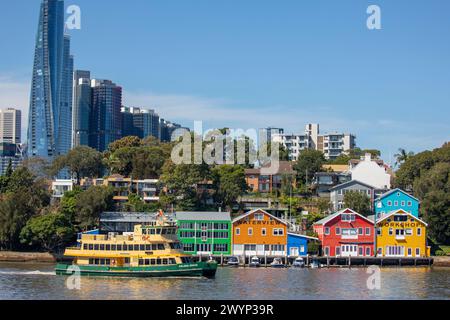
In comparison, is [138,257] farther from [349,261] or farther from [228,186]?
[228,186]

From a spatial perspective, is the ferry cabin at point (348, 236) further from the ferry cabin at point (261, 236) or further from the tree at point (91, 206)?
the tree at point (91, 206)

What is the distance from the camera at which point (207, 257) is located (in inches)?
2707

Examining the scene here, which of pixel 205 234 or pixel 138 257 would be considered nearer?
pixel 138 257

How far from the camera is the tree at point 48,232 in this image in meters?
71.5

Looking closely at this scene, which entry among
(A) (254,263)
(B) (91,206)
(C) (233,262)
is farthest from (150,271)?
(B) (91,206)

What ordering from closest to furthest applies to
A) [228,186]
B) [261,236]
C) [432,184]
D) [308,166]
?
[261,236], [432,184], [228,186], [308,166]

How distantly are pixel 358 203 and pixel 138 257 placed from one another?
31045 millimetres

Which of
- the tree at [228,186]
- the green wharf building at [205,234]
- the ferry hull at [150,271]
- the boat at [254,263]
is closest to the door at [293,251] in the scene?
the boat at [254,263]

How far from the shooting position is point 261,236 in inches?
2820

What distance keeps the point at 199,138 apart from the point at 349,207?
19.8 meters

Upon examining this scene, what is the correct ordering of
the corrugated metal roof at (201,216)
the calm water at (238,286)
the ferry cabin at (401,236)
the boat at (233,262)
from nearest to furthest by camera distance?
the calm water at (238,286), the boat at (233,262), the corrugated metal roof at (201,216), the ferry cabin at (401,236)

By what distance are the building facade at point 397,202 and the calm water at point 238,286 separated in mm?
17921
